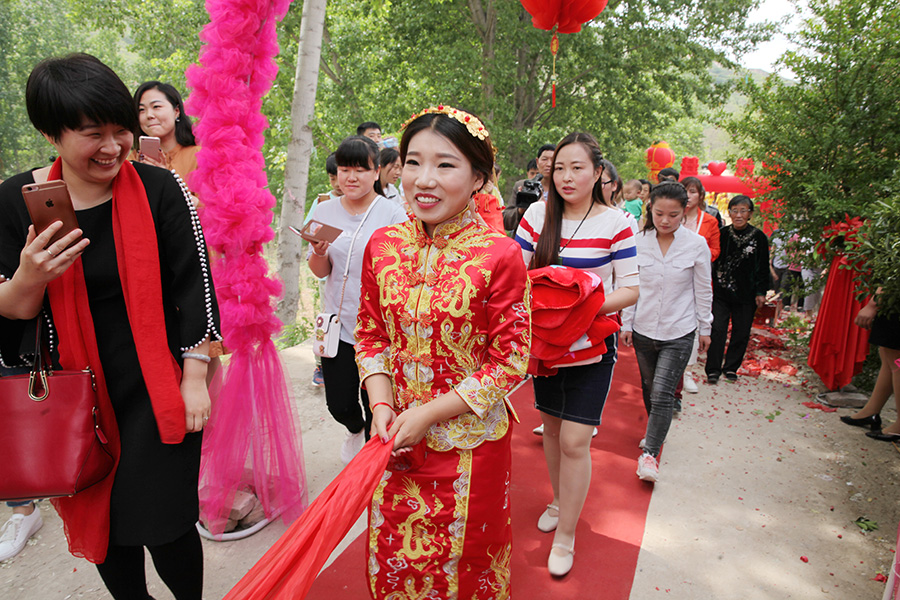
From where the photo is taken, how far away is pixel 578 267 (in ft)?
8.69

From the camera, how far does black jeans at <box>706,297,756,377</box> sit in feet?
18.8

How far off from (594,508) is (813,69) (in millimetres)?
4879

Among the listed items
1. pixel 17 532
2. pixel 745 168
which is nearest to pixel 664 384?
pixel 17 532

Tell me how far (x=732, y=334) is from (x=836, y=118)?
2.32m

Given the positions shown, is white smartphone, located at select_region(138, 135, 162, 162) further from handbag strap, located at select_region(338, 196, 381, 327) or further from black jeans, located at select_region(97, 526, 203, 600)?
black jeans, located at select_region(97, 526, 203, 600)

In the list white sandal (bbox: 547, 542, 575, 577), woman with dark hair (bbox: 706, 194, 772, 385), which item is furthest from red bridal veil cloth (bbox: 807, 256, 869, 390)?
white sandal (bbox: 547, 542, 575, 577)

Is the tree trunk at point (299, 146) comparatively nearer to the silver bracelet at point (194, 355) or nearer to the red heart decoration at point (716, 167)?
the silver bracelet at point (194, 355)

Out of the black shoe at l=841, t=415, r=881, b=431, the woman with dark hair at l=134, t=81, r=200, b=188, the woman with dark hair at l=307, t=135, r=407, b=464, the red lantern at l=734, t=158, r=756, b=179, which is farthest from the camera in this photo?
the red lantern at l=734, t=158, r=756, b=179

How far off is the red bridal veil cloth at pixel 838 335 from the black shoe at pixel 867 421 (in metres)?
0.65

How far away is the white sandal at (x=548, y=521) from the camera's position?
9.65 feet

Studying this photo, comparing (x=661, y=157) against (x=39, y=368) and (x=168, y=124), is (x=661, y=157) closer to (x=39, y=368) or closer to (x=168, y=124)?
(x=168, y=124)

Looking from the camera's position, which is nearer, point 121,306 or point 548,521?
point 121,306

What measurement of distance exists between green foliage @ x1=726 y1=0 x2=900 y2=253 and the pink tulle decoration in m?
4.94

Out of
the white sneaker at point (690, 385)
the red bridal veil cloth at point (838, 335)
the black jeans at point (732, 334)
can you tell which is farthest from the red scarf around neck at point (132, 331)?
the red bridal veil cloth at point (838, 335)
